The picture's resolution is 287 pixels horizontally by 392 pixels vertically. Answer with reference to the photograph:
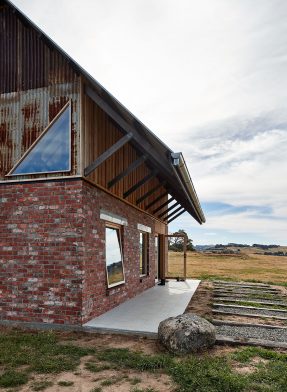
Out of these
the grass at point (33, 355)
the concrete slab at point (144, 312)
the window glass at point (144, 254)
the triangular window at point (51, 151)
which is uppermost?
the triangular window at point (51, 151)

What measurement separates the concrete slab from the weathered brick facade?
42 centimetres

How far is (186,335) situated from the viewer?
5527mm

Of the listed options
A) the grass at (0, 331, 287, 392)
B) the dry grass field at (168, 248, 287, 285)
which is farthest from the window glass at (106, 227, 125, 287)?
the dry grass field at (168, 248, 287, 285)

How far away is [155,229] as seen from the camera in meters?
15.3

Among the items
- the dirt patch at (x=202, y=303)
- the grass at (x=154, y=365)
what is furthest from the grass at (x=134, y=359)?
the dirt patch at (x=202, y=303)

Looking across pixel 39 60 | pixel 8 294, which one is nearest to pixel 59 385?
pixel 8 294

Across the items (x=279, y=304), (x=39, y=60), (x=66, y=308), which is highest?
(x=39, y=60)

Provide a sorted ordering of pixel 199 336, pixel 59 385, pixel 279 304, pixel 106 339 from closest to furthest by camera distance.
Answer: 1. pixel 59 385
2. pixel 199 336
3. pixel 106 339
4. pixel 279 304

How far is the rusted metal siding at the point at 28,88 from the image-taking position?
7543 mm

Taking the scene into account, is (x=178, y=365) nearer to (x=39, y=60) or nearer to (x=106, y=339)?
(x=106, y=339)

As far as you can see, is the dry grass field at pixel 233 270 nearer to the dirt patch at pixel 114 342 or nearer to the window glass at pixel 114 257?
the window glass at pixel 114 257

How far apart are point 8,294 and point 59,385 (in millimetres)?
3648

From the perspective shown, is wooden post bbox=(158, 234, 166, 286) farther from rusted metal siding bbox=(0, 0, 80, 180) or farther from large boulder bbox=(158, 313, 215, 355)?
rusted metal siding bbox=(0, 0, 80, 180)

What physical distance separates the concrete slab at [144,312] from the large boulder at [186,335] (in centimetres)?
84
